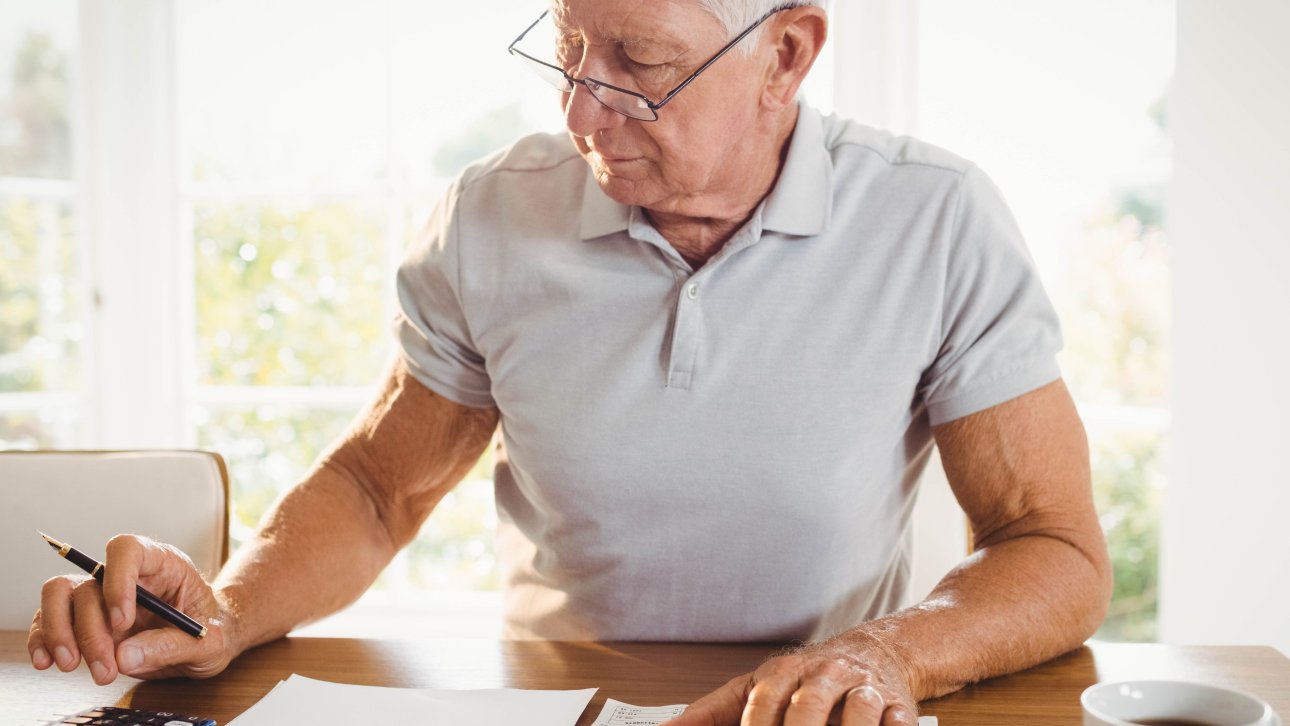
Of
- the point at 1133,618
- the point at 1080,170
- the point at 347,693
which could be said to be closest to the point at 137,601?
the point at 347,693

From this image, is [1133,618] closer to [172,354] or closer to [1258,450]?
[1258,450]

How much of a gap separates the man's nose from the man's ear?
0.19m

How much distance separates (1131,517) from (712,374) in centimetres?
264

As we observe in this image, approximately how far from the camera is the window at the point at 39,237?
9.81ft

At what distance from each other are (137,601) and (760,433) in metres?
0.67

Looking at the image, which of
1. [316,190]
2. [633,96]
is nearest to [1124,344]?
[316,190]

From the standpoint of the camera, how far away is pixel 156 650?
106 centimetres

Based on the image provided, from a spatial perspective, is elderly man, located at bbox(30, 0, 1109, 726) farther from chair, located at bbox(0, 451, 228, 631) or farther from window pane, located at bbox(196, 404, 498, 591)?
window pane, located at bbox(196, 404, 498, 591)

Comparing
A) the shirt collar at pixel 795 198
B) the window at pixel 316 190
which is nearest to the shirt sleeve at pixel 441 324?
the shirt collar at pixel 795 198

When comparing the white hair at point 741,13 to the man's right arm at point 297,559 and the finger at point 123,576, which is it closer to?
the man's right arm at point 297,559

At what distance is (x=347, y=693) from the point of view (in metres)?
1.06

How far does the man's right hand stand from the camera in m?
1.05

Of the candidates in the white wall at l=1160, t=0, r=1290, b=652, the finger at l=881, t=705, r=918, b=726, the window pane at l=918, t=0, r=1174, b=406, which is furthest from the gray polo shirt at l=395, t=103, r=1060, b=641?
the window pane at l=918, t=0, r=1174, b=406

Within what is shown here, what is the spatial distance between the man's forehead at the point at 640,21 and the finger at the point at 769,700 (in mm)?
651
